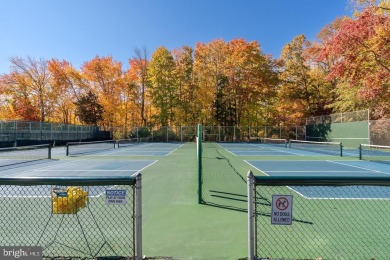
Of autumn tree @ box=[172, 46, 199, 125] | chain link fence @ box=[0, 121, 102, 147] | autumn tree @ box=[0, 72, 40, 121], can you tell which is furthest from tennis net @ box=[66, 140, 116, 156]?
autumn tree @ box=[172, 46, 199, 125]

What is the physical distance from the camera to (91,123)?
46125mm

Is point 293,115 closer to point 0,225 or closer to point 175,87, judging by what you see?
point 175,87

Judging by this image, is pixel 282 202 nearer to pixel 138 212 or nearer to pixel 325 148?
pixel 138 212

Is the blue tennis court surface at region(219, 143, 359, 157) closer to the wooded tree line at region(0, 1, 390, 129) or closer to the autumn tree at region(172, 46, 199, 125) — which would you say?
the wooded tree line at region(0, 1, 390, 129)

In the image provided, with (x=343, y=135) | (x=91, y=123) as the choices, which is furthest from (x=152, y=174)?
(x=91, y=123)

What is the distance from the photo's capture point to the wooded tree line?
136 feet

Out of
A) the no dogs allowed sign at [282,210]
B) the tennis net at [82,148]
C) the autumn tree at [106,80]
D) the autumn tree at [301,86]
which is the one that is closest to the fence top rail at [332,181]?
the no dogs allowed sign at [282,210]

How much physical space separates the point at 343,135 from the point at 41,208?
31.7m

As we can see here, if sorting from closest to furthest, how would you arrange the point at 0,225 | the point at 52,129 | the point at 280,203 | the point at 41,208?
the point at 280,203, the point at 0,225, the point at 41,208, the point at 52,129
